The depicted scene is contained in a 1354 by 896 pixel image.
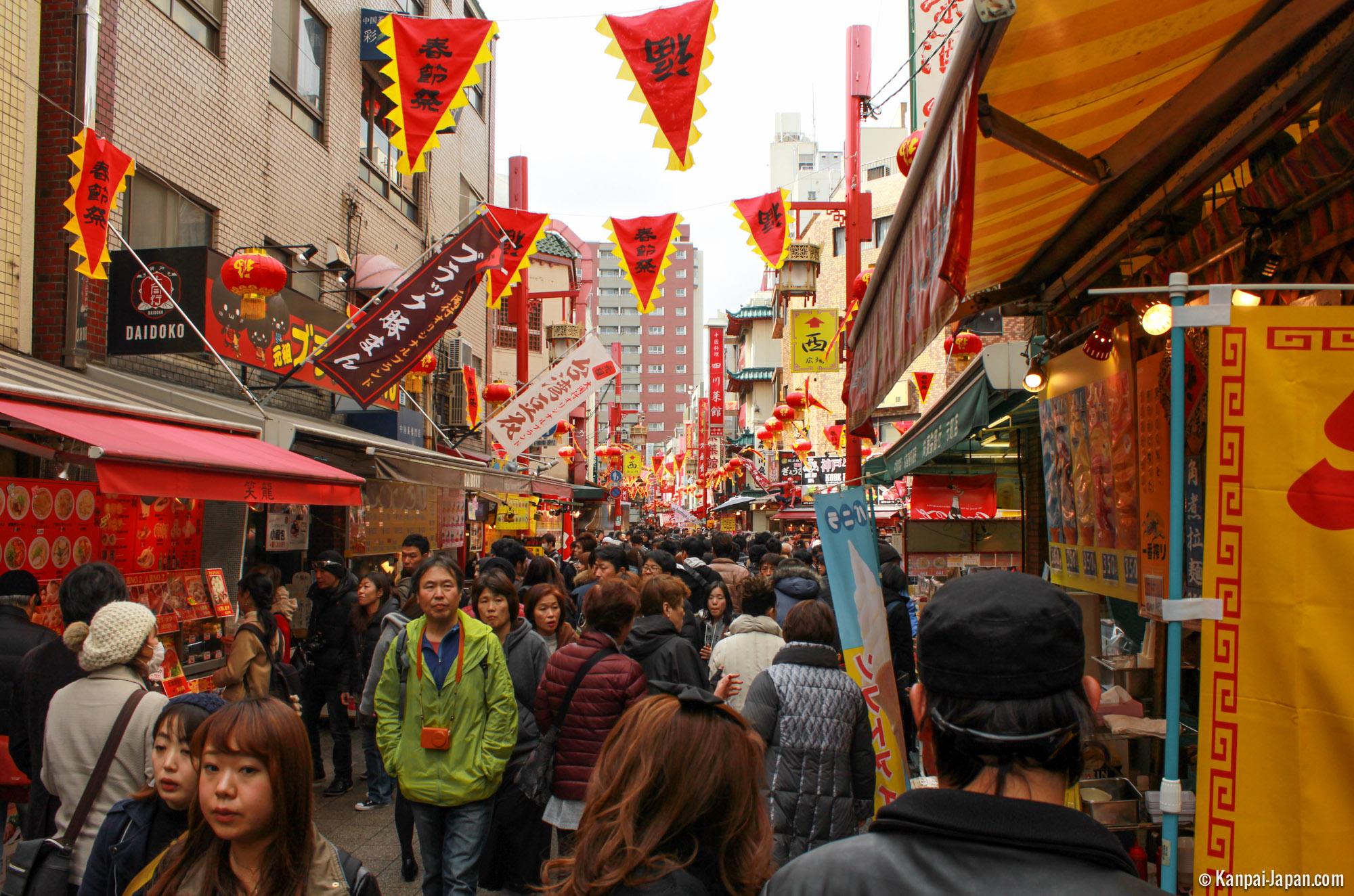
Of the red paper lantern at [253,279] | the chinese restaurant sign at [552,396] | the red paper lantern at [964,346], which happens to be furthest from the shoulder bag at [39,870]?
the red paper lantern at [964,346]

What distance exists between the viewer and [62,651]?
15.3 ft

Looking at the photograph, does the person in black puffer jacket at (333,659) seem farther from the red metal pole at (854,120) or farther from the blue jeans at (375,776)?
the red metal pole at (854,120)

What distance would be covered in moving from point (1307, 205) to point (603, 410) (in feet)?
316

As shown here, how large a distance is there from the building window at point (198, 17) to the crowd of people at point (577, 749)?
7.66m

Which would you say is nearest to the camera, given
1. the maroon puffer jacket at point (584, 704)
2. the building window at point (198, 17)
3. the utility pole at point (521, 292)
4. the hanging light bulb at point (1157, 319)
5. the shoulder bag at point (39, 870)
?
the shoulder bag at point (39, 870)

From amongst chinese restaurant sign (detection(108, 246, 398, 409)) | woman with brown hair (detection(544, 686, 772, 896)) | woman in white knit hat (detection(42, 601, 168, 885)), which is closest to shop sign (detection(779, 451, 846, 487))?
chinese restaurant sign (detection(108, 246, 398, 409))

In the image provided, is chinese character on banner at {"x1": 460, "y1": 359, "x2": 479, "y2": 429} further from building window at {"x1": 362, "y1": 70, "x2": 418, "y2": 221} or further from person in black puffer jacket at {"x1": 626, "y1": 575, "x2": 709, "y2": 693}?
person in black puffer jacket at {"x1": 626, "y1": 575, "x2": 709, "y2": 693}

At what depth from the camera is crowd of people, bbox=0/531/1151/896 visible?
1649mm

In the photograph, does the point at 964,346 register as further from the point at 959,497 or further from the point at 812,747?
the point at 812,747

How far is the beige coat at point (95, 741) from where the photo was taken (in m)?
3.76

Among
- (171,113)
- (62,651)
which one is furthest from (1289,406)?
(171,113)

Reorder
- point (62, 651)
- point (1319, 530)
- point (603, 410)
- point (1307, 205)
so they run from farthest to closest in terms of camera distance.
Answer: point (603, 410) → point (62, 651) → point (1307, 205) → point (1319, 530)

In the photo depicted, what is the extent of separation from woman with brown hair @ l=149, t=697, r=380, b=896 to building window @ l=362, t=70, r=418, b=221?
630 inches

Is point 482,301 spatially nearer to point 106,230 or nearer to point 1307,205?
point 106,230
